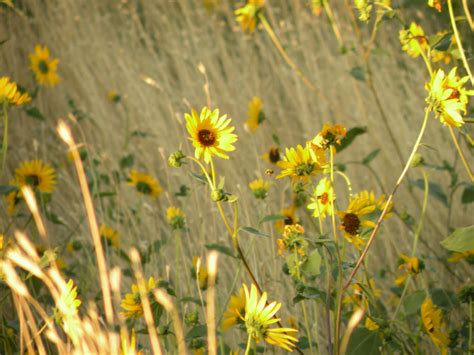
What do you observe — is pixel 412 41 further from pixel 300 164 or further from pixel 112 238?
pixel 112 238

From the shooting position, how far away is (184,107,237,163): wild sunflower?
1090 millimetres

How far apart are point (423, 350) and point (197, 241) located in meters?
0.65

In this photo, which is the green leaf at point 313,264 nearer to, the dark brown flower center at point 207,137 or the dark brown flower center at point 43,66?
the dark brown flower center at point 207,137

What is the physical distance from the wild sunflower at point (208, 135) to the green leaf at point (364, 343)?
370mm

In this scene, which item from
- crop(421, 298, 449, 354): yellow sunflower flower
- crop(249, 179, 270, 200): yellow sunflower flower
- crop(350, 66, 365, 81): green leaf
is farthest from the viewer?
crop(350, 66, 365, 81): green leaf

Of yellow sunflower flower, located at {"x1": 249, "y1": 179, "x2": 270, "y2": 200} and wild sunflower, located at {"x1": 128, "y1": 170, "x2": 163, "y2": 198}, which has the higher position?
wild sunflower, located at {"x1": 128, "y1": 170, "x2": 163, "y2": 198}

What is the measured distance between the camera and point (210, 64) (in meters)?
3.13

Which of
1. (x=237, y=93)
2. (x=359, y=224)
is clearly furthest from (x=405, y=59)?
(x=359, y=224)

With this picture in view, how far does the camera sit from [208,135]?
1.11 metres

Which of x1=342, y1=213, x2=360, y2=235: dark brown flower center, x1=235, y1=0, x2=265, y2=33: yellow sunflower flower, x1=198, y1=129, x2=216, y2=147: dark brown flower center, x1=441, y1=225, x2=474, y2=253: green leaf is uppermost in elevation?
x1=235, y1=0, x2=265, y2=33: yellow sunflower flower

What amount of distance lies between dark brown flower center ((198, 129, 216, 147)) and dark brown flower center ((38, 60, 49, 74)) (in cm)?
150

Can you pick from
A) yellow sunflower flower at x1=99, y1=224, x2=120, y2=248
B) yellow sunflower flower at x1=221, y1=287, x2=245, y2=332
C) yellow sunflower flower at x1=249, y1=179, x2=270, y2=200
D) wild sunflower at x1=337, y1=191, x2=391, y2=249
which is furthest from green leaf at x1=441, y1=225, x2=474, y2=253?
yellow sunflower flower at x1=99, y1=224, x2=120, y2=248

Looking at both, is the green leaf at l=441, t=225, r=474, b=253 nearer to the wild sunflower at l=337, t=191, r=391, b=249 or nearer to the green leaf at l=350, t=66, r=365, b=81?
the wild sunflower at l=337, t=191, r=391, b=249

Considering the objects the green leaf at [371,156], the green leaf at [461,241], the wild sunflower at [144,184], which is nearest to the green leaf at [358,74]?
the green leaf at [371,156]
